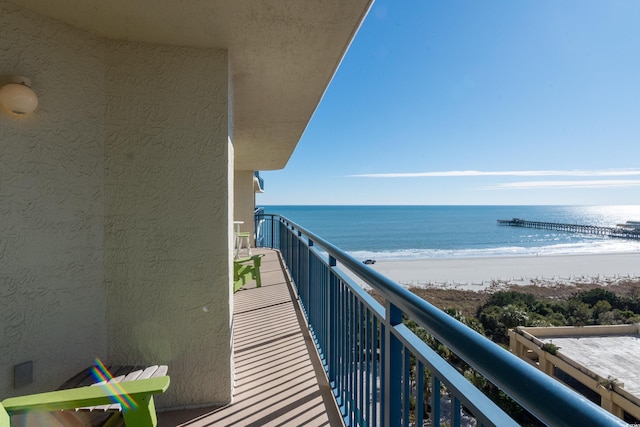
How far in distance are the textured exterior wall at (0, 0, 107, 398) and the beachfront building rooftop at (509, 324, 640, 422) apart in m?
8.80

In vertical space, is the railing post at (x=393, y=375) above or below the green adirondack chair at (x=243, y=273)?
above

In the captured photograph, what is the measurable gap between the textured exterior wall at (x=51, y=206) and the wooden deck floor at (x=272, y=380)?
2.60ft

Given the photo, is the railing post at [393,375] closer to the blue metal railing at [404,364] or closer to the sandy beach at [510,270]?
the blue metal railing at [404,364]

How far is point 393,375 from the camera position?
46.2 inches

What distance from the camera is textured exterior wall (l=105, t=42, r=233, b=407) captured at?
2068 millimetres

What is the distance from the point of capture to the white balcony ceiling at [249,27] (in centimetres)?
169

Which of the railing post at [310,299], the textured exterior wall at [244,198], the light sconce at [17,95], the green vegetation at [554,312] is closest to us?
the light sconce at [17,95]

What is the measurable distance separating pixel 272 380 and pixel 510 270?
28.0 metres

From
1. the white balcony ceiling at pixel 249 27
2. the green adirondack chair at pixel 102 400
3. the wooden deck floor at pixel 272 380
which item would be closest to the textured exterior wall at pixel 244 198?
the wooden deck floor at pixel 272 380

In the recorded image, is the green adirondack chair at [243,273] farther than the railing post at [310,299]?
Yes

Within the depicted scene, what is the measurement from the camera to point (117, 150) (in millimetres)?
2061

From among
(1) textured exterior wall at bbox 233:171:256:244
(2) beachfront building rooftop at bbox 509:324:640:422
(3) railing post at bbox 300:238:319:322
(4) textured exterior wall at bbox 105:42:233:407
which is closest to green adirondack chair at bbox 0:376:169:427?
(4) textured exterior wall at bbox 105:42:233:407

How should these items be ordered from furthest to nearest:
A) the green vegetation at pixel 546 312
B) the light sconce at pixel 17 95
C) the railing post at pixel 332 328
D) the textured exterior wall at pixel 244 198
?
the green vegetation at pixel 546 312, the textured exterior wall at pixel 244 198, the railing post at pixel 332 328, the light sconce at pixel 17 95

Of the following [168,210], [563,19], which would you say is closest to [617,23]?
[563,19]
